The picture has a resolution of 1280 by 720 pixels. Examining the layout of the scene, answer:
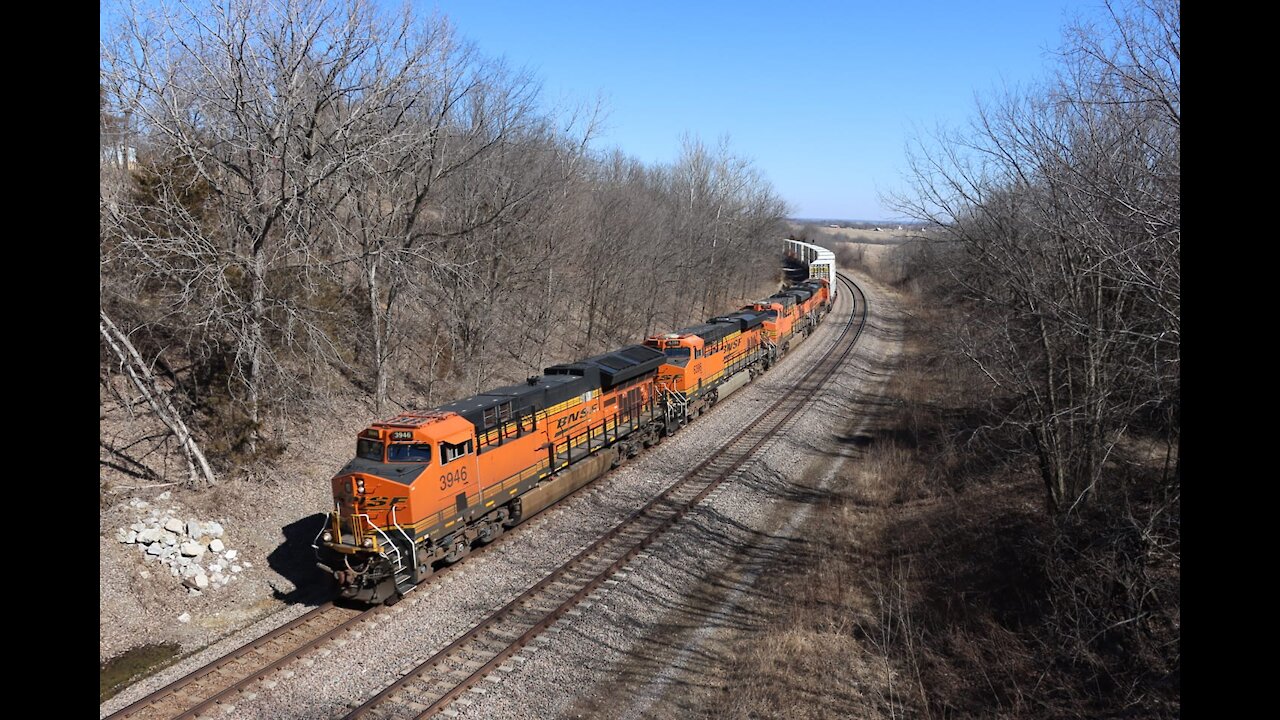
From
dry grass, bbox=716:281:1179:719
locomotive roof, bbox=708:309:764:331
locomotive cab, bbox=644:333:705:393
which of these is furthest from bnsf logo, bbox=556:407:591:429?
locomotive roof, bbox=708:309:764:331

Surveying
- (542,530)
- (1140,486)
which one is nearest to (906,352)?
(1140,486)

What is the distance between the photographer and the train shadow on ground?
49.5 ft

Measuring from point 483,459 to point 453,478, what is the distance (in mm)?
1101

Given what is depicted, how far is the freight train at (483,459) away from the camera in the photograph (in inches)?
556

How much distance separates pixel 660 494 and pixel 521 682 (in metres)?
9.39

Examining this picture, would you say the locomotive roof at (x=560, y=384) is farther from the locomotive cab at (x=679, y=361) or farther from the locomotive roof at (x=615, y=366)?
the locomotive cab at (x=679, y=361)

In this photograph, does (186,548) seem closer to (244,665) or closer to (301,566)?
(301,566)

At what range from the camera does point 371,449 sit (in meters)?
14.9

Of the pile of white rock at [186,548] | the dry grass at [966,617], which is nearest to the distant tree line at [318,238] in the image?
the pile of white rock at [186,548]

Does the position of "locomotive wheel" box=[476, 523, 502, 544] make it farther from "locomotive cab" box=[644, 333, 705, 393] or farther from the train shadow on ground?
"locomotive cab" box=[644, 333, 705, 393]

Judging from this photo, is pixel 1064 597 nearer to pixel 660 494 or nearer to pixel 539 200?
pixel 660 494
